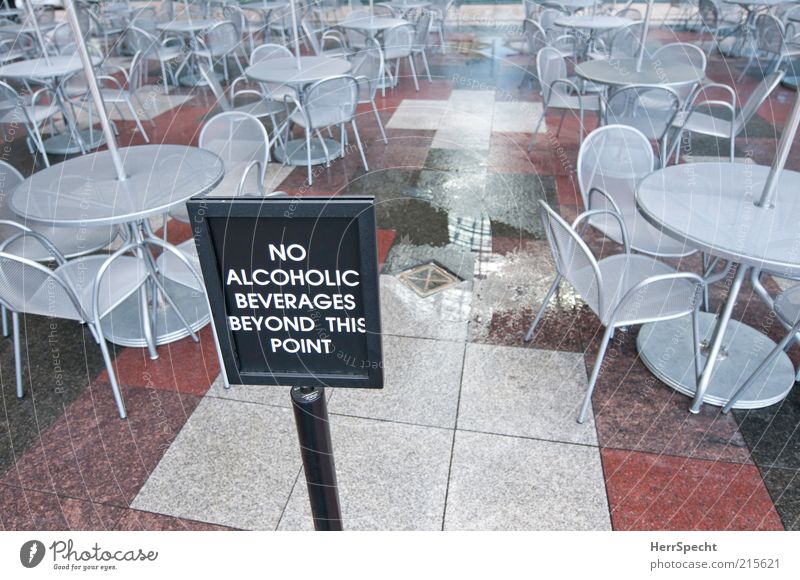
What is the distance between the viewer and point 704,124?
163 inches

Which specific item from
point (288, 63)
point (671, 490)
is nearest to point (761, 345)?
point (671, 490)

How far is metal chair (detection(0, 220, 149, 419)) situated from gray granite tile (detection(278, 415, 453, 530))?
3.24 ft

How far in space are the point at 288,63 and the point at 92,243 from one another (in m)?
2.63

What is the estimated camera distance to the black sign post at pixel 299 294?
2.91 feet

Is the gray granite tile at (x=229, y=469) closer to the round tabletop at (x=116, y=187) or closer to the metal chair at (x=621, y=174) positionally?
the round tabletop at (x=116, y=187)

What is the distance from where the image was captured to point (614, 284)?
232 centimetres

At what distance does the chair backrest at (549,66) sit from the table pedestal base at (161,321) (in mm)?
3089

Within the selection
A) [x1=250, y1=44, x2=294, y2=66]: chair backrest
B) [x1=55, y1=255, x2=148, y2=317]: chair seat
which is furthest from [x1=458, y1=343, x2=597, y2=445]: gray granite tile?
[x1=250, y1=44, x2=294, y2=66]: chair backrest

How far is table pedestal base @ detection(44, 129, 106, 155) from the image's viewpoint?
5.45 meters

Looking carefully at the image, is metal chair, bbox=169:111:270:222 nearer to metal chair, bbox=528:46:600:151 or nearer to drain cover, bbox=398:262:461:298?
drain cover, bbox=398:262:461:298

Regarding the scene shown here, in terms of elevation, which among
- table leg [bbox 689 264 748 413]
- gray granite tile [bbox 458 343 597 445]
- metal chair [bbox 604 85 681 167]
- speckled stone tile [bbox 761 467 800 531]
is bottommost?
speckled stone tile [bbox 761 467 800 531]

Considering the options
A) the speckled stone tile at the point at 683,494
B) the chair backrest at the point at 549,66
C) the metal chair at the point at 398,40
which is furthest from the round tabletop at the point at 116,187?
the metal chair at the point at 398,40

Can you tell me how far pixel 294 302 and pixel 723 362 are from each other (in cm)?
234

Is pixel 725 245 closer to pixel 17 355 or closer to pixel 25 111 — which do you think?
pixel 17 355
